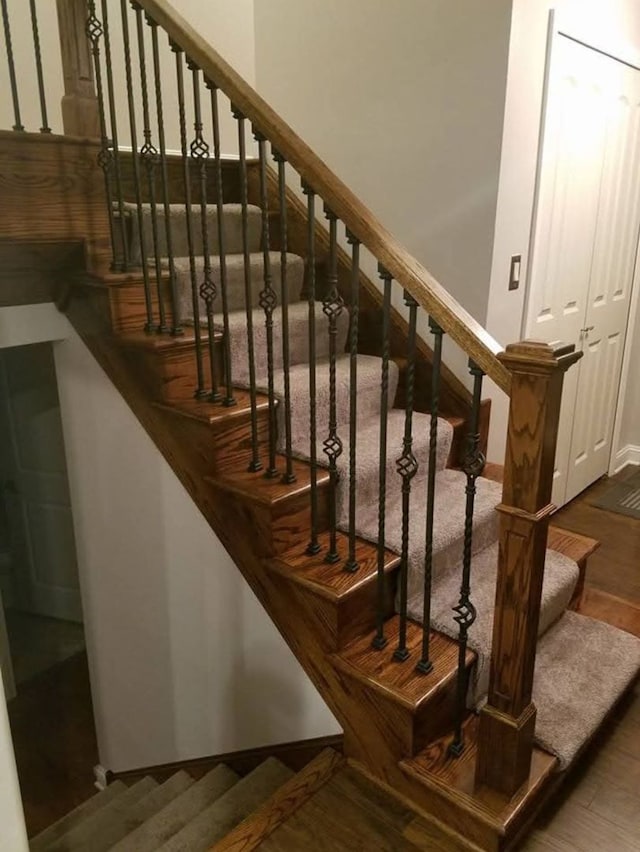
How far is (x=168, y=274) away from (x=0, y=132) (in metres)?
0.59

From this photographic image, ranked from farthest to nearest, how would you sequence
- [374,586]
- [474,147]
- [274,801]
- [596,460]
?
[596,460] < [474,147] < [374,586] < [274,801]

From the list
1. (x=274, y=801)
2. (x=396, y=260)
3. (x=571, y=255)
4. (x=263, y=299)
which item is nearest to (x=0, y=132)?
(x=263, y=299)

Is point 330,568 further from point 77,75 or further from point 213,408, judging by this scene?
point 77,75

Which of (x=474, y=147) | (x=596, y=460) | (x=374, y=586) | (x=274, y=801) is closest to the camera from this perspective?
(x=274, y=801)

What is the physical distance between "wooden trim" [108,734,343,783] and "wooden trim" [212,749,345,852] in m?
0.07

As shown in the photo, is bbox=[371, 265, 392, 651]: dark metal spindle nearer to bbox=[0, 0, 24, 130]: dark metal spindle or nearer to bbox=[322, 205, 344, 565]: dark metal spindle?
bbox=[322, 205, 344, 565]: dark metal spindle

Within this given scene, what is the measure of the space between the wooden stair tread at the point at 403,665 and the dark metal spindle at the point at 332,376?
253mm

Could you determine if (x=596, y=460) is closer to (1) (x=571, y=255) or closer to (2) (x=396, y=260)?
(1) (x=571, y=255)

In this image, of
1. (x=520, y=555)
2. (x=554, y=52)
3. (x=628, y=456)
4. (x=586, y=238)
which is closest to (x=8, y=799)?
(x=520, y=555)

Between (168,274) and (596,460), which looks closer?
(168,274)

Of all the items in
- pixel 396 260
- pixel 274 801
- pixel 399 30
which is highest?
pixel 399 30

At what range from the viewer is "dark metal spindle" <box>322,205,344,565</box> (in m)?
1.65

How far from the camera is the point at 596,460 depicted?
3678 millimetres

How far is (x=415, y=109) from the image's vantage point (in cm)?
252
